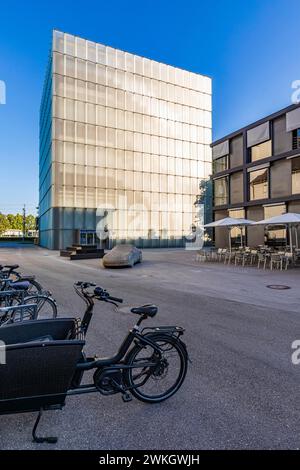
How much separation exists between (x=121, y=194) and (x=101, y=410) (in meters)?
39.1

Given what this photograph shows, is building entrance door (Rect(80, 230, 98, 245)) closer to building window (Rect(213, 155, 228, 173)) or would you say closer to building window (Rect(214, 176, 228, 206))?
building window (Rect(214, 176, 228, 206))

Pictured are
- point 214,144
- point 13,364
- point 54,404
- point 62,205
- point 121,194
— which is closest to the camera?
point 13,364

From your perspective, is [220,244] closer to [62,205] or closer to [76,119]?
[62,205]

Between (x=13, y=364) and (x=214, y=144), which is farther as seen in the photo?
(x=214, y=144)

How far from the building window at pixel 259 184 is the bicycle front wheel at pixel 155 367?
23.4 metres

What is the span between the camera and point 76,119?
38469 mm

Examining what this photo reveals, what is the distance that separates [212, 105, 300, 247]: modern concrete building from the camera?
72.6 ft

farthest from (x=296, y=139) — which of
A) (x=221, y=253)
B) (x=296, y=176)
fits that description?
(x=221, y=253)

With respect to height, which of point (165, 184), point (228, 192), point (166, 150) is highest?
point (166, 150)

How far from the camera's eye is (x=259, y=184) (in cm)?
2538

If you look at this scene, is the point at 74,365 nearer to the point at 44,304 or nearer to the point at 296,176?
the point at 44,304

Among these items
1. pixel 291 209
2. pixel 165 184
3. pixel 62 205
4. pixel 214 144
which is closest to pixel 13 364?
pixel 291 209

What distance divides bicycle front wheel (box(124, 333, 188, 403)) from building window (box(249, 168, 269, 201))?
23.4 meters
